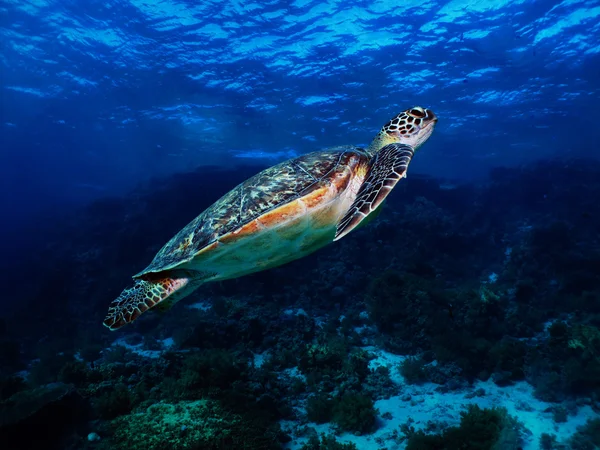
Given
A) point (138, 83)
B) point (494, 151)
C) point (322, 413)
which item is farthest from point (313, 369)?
point (494, 151)

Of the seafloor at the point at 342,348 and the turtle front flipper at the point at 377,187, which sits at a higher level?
the turtle front flipper at the point at 377,187

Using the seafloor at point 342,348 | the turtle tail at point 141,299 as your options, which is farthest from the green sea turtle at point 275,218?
the seafloor at point 342,348

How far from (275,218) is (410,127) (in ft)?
10.1

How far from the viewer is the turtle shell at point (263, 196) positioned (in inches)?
155

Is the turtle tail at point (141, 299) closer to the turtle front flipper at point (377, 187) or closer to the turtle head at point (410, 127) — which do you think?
the turtle front flipper at point (377, 187)

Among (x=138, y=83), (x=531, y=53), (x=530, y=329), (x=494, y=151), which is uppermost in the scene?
(x=138, y=83)

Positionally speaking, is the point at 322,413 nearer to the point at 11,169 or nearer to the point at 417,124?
the point at 417,124

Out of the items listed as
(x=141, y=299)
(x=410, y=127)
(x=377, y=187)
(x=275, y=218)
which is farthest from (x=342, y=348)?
(x=377, y=187)

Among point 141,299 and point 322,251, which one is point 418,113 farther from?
point 322,251

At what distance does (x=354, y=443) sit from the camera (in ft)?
16.3

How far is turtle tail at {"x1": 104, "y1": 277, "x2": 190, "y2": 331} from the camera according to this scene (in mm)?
4383

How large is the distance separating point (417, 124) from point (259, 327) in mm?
7461

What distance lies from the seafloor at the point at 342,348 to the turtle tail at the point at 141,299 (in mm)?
1590

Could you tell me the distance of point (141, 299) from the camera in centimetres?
465
